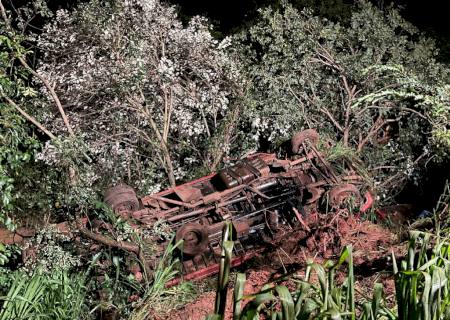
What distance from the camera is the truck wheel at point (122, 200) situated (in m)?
6.64

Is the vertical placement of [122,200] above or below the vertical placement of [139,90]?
below

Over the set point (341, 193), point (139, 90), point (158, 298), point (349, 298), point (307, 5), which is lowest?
point (349, 298)

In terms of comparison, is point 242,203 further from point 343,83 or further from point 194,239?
point 343,83

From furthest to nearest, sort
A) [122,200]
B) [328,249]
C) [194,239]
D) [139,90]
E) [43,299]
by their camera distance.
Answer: [139,90]
[122,200]
[194,239]
[328,249]
[43,299]

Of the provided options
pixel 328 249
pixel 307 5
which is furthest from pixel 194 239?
pixel 307 5

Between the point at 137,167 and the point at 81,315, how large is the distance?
4.60m

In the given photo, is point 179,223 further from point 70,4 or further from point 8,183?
point 70,4

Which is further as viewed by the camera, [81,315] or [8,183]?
[8,183]

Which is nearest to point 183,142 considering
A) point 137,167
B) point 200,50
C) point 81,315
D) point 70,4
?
point 137,167

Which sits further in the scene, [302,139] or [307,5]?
[307,5]

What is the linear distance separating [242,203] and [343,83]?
11.1 ft

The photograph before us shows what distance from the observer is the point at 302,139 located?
789 cm

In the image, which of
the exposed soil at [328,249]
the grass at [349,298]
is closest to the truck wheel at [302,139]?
the exposed soil at [328,249]

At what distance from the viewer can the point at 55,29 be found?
30.5 ft
